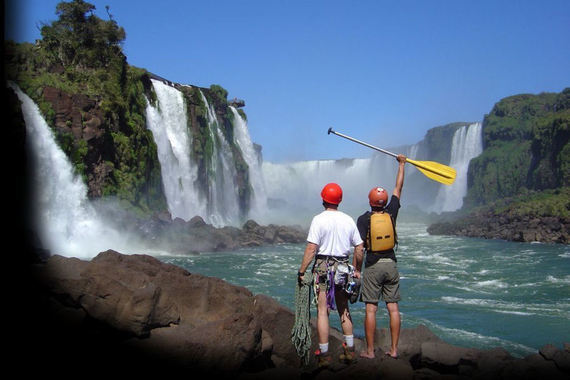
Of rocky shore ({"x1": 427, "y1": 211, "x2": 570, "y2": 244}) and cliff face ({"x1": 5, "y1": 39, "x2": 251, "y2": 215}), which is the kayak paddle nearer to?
cliff face ({"x1": 5, "y1": 39, "x2": 251, "y2": 215})

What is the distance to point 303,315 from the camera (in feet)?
15.8

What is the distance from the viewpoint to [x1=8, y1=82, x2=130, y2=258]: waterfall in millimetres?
18984

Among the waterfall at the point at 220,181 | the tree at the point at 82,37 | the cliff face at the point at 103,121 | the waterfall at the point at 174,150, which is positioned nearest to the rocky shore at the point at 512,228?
the waterfall at the point at 220,181

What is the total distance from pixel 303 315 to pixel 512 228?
32.6 m

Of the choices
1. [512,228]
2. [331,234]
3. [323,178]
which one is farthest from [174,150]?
[323,178]

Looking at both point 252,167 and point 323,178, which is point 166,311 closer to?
point 252,167

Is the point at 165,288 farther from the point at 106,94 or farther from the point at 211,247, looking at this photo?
the point at 106,94

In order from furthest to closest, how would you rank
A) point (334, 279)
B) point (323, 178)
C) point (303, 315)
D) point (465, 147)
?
point (323, 178), point (465, 147), point (303, 315), point (334, 279)

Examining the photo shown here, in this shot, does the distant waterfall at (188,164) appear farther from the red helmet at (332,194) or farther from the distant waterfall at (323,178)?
the distant waterfall at (323,178)

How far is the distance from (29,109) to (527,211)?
3217 cm

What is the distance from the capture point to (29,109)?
64.0ft

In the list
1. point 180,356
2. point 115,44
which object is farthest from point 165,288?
point 115,44

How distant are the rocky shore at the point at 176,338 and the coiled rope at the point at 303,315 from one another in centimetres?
26

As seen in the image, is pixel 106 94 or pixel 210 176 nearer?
pixel 106 94
